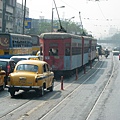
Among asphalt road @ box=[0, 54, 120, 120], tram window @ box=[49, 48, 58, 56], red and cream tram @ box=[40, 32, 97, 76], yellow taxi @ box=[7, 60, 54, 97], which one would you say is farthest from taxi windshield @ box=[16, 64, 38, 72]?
tram window @ box=[49, 48, 58, 56]

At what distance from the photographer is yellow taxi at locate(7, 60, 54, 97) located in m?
19.1

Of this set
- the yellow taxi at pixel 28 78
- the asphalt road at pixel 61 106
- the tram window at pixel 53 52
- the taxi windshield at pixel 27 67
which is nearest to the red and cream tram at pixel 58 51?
the tram window at pixel 53 52

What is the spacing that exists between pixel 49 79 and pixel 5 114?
7.13 m

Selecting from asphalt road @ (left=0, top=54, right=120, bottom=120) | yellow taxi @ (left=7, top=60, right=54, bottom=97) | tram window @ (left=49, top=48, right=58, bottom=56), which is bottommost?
asphalt road @ (left=0, top=54, right=120, bottom=120)

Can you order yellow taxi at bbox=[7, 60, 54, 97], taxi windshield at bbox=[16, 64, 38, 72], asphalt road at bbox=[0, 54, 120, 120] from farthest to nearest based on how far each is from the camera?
taxi windshield at bbox=[16, 64, 38, 72], yellow taxi at bbox=[7, 60, 54, 97], asphalt road at bbox=[0, 54, 120, 120]

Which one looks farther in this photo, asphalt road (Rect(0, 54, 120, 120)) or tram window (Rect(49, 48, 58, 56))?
tram window (Rect(49, 48, 58, 56))

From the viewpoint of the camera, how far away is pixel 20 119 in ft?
44.1

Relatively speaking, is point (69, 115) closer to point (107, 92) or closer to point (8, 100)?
point (8, 100)

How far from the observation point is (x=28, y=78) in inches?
748

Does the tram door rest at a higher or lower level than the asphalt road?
higher

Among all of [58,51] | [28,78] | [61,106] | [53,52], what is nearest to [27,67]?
[28,78]

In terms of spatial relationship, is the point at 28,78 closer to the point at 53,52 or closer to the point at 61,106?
A: the point at 61,106

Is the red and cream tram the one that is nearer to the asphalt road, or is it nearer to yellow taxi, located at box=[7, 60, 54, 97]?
the asphalt road

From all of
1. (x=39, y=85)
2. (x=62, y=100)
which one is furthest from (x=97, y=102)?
(x=39, y=85)
